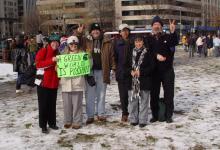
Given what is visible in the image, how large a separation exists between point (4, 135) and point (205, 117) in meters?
4.06

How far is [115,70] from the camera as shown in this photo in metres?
8.62

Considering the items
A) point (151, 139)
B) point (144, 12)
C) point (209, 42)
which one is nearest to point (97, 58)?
point (151, 139)

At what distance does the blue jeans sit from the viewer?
861 centimetres

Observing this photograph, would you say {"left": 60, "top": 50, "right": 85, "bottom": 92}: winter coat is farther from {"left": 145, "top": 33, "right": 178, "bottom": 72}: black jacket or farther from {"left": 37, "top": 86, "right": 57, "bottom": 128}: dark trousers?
{"left": 145, "top": 33, "right": 178, "bottom": 72}: black jacket

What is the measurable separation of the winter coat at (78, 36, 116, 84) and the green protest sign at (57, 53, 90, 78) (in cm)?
37

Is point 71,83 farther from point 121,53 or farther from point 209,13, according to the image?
point 209,13

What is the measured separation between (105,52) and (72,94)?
3.40ft

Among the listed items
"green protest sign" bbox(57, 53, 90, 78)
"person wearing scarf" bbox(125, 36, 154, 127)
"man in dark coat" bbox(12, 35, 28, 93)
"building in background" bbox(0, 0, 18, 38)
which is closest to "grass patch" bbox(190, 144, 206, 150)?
"person wearing scarf" bbox(125, 36, 154, 127)

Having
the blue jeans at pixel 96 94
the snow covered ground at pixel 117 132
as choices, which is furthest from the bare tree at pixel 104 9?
the blue jeans at pixel 96 94

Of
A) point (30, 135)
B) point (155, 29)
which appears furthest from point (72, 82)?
point (155, 29)

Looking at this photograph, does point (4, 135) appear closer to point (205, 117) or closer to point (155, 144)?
point (155, 144)

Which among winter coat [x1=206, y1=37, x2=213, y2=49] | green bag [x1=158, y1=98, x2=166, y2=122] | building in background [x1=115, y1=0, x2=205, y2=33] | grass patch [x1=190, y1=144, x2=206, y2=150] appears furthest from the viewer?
building in background [x1=115, y1=0, x2=205, y2=33]

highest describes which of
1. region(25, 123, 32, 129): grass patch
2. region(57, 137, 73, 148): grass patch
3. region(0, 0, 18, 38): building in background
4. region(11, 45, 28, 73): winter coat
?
region(0, 0, 18, 38): building in background

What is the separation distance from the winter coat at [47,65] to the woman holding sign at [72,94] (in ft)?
0.67
